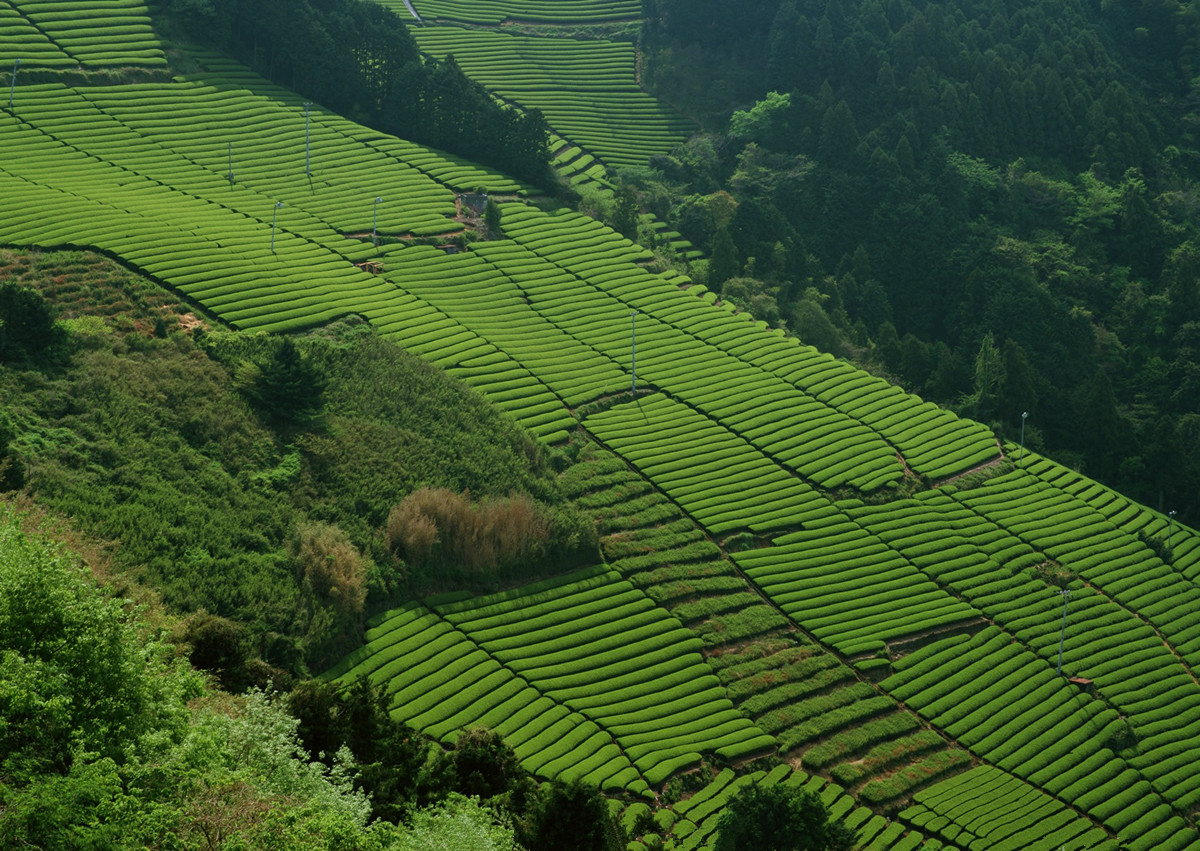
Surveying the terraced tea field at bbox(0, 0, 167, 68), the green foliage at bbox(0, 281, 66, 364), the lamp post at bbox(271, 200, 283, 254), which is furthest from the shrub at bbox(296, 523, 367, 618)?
the terraced tea field at bbox(0, 0, 167, 68)

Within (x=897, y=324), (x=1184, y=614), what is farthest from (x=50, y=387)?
(x=897, y=324)

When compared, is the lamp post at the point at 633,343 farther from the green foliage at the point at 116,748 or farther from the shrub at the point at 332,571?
the green foliage at the point at 116,748

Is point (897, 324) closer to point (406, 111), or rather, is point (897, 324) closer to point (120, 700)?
point (406, 111)

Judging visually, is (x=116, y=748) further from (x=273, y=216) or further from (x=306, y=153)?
(x=306, y=153)

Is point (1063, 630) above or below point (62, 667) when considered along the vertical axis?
below

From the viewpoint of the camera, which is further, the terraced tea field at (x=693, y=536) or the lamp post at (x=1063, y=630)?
the lamp post at (x=1063, y=630)

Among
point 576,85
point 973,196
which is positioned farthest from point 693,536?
point 576,85

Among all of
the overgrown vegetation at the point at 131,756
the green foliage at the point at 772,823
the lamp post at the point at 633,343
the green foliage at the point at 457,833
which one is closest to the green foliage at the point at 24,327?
the overgrown vegetation at the point at 131,756
